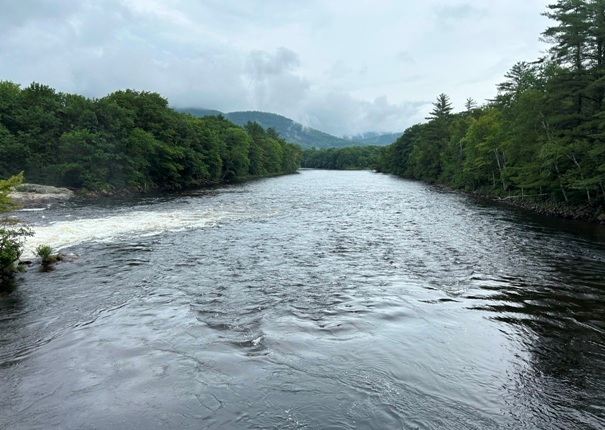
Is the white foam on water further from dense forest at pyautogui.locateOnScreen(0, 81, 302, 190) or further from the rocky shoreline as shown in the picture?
the rocky shoreline

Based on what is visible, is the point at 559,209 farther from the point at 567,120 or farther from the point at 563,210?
the point at 567,120

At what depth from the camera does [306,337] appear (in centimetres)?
994

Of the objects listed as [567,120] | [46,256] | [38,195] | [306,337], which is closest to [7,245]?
[46,256]

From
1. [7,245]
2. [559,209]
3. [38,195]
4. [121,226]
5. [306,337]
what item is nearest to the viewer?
[306,337]

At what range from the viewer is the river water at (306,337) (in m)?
7.00

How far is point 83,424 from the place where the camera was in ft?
21.5

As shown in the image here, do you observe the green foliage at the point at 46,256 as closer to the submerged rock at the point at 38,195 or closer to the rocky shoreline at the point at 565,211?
the submerged rock at the point at 38,195

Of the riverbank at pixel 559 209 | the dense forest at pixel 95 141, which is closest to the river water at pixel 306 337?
the riverbank at pixel 559 209

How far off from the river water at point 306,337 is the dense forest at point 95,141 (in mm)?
30978

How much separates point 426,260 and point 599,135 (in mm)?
16946

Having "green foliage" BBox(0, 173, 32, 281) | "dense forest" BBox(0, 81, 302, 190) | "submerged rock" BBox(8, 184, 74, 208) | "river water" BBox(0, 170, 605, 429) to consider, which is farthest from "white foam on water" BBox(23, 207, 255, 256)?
"dense forest" BBox(0, 81, 302, 190)

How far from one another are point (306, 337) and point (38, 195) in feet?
134

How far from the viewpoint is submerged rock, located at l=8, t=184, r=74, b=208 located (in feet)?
121

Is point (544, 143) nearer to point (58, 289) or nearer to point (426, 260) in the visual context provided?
point (426, 260)
